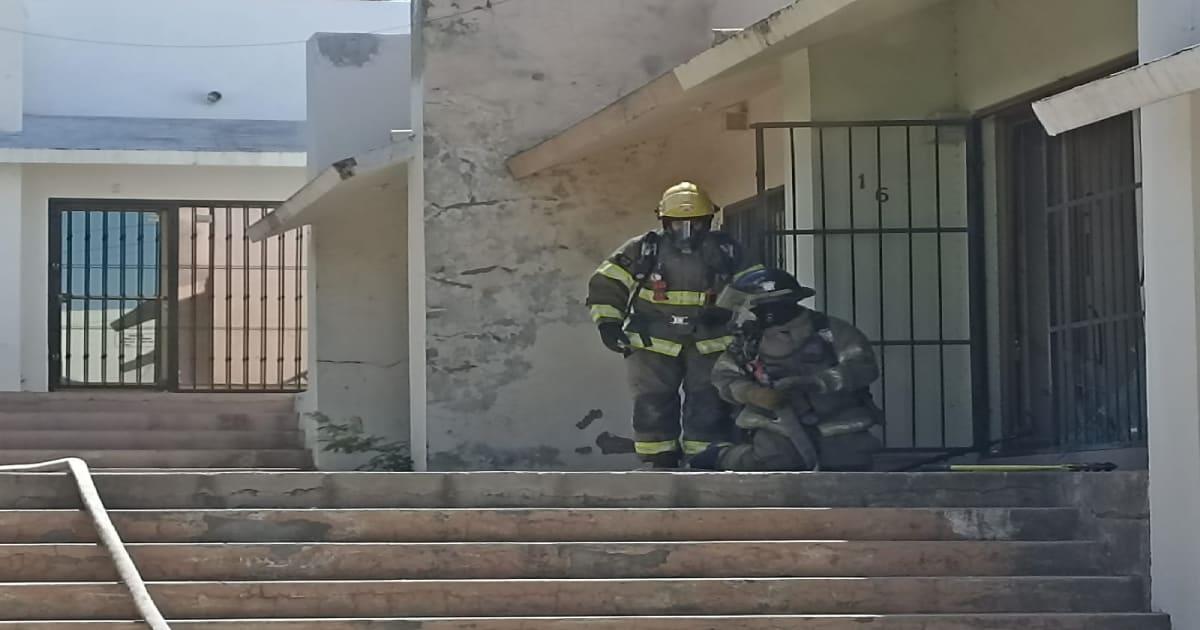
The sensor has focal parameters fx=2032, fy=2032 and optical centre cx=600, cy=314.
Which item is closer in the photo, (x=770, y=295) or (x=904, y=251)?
(x=770, y=295)

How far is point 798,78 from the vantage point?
10.6 m

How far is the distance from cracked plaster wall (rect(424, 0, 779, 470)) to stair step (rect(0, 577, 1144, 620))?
4.74 meters

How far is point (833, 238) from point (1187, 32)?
3.74 m

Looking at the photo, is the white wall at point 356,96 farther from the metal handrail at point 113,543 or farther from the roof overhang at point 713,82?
the metal handrail at point 113,543

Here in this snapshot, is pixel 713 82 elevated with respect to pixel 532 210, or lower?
elevated

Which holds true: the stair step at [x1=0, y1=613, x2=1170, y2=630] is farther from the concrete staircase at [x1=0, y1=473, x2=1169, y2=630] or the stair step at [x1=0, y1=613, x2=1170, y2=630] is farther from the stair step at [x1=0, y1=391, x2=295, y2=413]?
the stair step at [x1=0, y1=391, x2=295, y2=413]

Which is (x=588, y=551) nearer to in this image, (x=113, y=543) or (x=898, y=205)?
(x=113, y=543)

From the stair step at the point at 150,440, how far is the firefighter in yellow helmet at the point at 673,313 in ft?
15.4

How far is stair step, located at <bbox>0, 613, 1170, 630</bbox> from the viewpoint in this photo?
6.89m

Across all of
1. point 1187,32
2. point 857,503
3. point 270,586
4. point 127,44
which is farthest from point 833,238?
point 127,44

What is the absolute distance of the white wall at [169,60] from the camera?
17656 millimetres

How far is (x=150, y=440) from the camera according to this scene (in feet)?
46.0

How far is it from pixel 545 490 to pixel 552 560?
1.46 feet

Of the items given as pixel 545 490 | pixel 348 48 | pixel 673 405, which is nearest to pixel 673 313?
pixel 673 405
